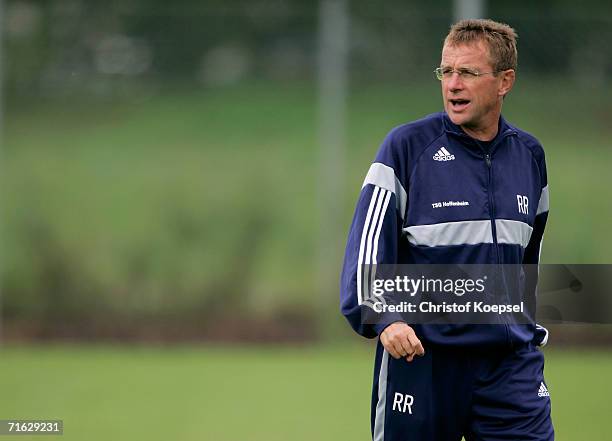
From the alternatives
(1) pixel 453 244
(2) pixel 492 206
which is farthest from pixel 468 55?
(1) pixel 453 244

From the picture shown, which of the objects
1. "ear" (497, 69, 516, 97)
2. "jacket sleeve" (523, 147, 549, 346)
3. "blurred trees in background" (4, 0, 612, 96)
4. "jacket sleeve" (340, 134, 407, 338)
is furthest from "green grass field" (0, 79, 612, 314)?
"jacket sleeve" (340, 134, 407, 338)

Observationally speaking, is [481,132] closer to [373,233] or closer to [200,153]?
[373,233]

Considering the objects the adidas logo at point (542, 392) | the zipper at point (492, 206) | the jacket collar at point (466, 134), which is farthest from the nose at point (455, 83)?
the adidas logo at point (542, 392)

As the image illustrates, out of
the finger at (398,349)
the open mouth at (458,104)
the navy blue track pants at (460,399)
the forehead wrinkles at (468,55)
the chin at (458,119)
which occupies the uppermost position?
the forehead wrinkles at (468,55)

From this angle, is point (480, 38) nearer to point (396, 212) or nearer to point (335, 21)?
point (396, 212)

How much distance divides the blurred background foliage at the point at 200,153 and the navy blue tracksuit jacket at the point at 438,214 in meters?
7.00

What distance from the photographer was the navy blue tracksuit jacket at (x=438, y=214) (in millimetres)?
4227

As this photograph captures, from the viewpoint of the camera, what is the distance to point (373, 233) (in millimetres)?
4215

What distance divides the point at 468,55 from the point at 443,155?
398 mm

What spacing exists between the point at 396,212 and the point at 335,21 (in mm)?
7515

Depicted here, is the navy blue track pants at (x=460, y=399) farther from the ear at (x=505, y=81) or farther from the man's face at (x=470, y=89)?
the ear at (x=505, y=81)

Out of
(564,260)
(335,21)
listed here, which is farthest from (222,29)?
(564,260)

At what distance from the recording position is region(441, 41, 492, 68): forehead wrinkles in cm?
439

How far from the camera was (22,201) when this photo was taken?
11711mm
